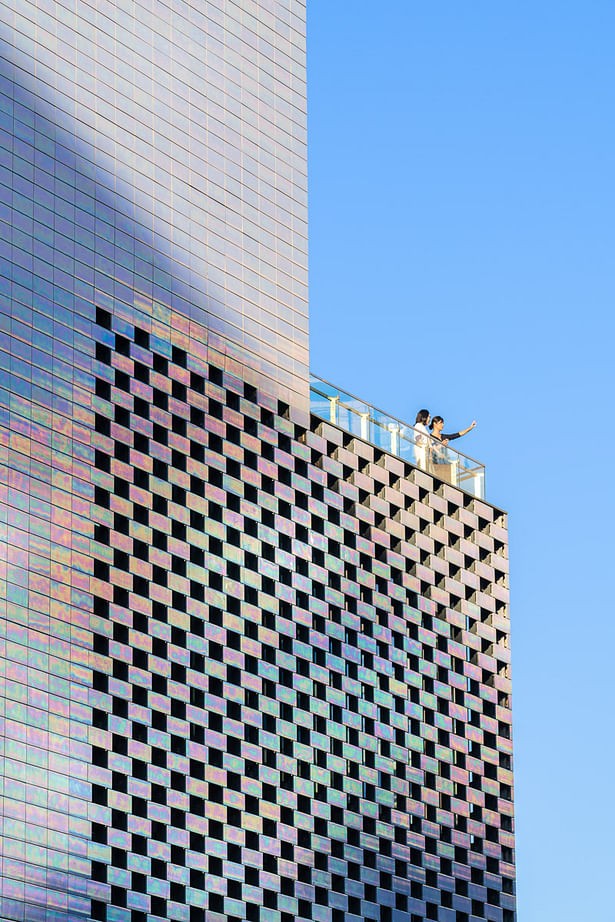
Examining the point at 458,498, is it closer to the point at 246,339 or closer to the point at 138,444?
the point at 246,339

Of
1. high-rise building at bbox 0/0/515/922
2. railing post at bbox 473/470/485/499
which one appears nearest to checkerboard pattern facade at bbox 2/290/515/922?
high-rise building at bbox 0/0/515/922

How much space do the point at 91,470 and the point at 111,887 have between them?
46.6ft

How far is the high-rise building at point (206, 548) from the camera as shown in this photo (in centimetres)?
8644

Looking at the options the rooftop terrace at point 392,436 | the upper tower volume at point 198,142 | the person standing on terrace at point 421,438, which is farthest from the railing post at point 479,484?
the upper tower volume at point 198,142

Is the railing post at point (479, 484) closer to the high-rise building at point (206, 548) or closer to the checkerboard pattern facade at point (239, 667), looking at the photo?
the high-rise building at point (206, 548)

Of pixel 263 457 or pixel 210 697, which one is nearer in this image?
pixel 210 697

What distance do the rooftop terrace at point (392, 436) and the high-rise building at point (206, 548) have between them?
0.57 feet

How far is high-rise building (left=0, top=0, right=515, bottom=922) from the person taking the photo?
8644 centimetres

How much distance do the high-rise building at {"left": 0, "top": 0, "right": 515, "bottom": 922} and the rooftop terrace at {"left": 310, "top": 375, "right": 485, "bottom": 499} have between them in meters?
0.17

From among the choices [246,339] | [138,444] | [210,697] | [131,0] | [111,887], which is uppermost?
[131,0]

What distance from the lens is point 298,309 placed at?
340 feet

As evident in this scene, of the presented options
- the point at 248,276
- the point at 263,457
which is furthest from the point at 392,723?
the point at 248,276

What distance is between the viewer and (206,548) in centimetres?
9400

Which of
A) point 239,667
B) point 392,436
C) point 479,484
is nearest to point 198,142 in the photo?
point 392,436
